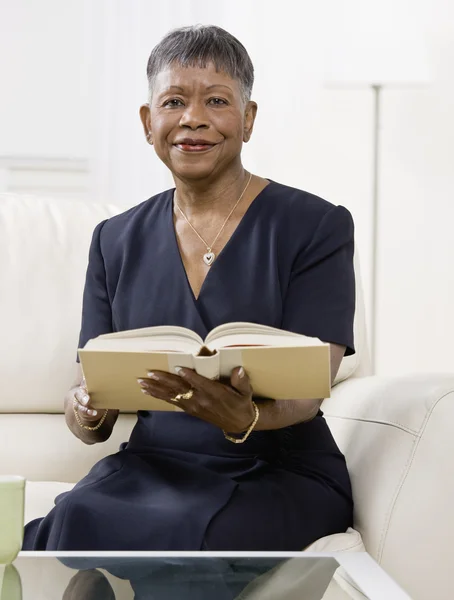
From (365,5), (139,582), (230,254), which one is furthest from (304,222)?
(365,5)

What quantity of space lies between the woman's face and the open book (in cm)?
48

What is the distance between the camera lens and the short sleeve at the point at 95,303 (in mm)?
1580

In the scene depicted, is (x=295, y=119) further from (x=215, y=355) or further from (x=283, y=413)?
(x=215, y=355)

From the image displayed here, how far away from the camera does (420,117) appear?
3.20 m

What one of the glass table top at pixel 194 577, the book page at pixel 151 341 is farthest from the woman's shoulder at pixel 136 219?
the glass table top at pixel 194 577

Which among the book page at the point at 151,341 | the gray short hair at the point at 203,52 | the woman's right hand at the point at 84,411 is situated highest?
the gray short hair at the point at 203,52

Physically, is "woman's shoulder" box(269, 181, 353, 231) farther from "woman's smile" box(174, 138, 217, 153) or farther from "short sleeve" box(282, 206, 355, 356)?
"woman's smile" box(174, 138, 217, 153)

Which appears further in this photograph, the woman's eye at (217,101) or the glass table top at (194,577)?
the woman's eye at (217,101)

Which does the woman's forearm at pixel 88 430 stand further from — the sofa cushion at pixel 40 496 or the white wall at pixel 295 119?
the white wall at pixel 295 119

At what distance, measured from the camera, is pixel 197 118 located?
146cm

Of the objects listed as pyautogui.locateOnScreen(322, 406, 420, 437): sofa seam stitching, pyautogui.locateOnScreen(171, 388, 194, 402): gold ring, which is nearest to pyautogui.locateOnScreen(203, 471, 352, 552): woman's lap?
pyautogui.locateOnScreen(322, 406, 420, 437): sofa seam stitching

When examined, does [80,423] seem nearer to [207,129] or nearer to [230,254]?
[230,254]

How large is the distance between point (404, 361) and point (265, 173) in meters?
0.81

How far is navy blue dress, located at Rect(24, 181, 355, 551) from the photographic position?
1.28 m
